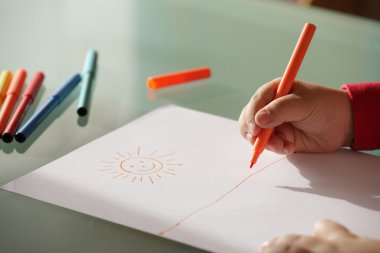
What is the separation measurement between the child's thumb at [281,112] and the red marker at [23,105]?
11.5 inches

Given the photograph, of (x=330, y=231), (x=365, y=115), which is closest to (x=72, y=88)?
(x=365, y=115)

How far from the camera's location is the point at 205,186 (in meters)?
0.69

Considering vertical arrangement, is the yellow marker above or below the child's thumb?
above

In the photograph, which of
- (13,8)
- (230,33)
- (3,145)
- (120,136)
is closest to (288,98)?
(120,136)

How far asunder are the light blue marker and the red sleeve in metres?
0.34

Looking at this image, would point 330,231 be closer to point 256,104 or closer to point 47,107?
point 256,104

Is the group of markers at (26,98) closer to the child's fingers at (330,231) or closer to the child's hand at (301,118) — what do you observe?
the child's hand at (301,118)

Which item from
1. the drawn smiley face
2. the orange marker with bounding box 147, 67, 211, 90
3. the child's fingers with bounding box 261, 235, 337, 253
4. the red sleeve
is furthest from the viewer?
the orange marker with bounding box 147, 67, 211, 90

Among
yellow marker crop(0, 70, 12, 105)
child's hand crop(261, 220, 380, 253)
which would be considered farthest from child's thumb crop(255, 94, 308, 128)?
yellow marker crop(0, 70, 12, 105)

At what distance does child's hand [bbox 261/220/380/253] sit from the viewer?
0.52 metres

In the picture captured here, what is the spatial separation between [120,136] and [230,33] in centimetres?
48

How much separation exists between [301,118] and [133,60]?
38cm

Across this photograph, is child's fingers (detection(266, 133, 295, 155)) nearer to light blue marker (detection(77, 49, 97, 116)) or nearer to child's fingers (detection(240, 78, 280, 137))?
child's fingers (detection(240, 78, 280, 137))

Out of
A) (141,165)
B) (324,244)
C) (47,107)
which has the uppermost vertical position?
(47,107)
